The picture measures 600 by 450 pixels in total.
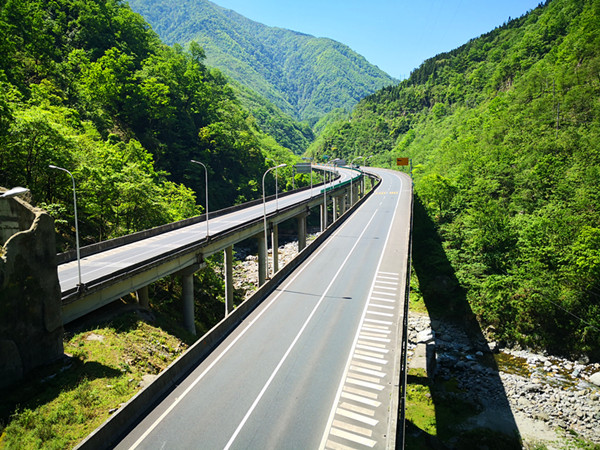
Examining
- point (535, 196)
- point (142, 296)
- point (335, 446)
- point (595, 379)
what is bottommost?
point (595, 379)

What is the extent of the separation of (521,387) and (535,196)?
3155 centimetres

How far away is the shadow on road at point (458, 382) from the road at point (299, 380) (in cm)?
914

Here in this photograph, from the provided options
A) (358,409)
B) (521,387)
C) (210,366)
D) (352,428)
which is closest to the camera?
(352,428)

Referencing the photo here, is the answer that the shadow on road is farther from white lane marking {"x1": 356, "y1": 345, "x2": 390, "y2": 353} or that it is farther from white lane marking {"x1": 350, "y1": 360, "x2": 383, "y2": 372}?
white lane marking {"x1": 350, "y1": 360, "x2": 383, "y2": 372}

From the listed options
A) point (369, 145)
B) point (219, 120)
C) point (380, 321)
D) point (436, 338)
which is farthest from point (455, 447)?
point (369, 145)

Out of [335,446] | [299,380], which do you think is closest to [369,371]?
[299,380]

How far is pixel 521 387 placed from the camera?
28.3 m

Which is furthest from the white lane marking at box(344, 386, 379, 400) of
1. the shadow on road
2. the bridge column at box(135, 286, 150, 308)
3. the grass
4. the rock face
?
the bridge column at box(135, 286, 150, 308)

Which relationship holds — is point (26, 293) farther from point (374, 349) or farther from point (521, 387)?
point (521, 387)

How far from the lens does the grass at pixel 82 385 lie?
49.0ft

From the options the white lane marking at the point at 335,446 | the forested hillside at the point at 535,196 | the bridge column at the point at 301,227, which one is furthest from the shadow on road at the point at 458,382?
the bridge column at the point at 301,227

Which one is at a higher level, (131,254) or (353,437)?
(131,254)

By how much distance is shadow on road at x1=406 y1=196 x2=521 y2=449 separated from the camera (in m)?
23.6

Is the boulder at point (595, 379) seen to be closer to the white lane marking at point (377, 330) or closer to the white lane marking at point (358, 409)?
the white lane marking at point (377, 330)
